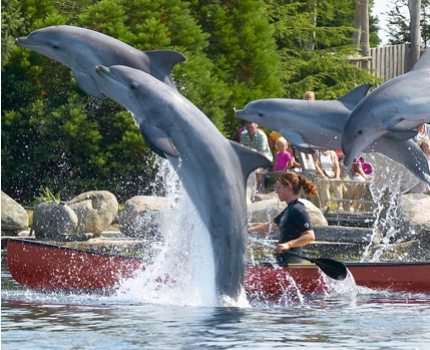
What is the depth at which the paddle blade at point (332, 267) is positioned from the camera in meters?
14.1

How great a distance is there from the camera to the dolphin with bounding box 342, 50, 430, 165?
12.6m

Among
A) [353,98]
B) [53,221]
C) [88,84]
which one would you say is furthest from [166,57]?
[53,221]

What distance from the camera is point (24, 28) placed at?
27.1m

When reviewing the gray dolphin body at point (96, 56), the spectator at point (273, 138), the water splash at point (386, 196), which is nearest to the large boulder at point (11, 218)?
the spectator at point (273, 138)

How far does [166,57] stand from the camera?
521 inches

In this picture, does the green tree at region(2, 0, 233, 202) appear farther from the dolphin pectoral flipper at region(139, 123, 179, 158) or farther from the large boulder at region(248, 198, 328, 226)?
the dolphin pectoral flipper at region(139, 123, 179, 158)

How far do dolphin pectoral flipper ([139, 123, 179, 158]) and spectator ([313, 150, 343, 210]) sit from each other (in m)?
9.73

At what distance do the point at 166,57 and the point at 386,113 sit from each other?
101 inches

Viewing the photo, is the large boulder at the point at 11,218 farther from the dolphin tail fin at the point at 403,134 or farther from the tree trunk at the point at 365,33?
the tree trunk at the point at 365,33

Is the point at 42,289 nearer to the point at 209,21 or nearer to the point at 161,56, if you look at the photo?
Answer: the point at 161,56

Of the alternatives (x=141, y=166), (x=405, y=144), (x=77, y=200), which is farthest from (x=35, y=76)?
(x=405, y=144)

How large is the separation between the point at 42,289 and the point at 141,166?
36.1 feet

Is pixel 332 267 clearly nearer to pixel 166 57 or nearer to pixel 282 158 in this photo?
pixel 166 57

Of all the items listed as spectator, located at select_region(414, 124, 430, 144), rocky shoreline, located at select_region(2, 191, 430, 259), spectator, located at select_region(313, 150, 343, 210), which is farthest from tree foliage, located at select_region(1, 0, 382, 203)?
spectator, located at select_region(414, 124, 430, 144)
